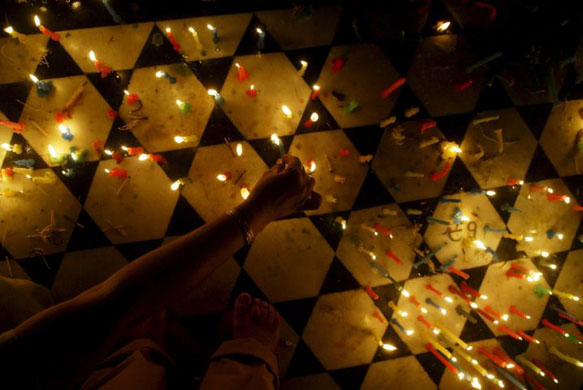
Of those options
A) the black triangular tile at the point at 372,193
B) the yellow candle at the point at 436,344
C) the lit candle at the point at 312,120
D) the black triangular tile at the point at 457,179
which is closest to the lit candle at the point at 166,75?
the lit candle at the point at 312,120

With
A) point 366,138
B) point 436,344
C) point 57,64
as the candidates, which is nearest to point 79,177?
point 57,64

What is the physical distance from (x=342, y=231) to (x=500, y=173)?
0.82 meters

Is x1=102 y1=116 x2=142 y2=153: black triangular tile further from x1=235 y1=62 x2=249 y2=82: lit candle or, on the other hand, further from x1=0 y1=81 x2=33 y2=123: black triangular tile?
x1=235 y1=62 x2=249 y2=82: lit candle

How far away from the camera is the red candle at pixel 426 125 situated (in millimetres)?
1458

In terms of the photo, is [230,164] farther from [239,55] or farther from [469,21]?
[469,21]

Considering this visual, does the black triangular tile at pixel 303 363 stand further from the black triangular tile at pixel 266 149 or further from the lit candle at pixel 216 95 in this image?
the lit candle at pixel 216 95

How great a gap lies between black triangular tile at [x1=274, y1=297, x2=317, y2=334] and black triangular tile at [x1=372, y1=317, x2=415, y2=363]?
376mm

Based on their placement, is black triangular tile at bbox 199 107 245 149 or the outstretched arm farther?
black triangular tile at bbox 199 107 245 149

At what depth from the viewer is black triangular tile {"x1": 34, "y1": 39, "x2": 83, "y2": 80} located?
141 cm

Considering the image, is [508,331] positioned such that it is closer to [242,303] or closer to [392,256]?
[392,256]

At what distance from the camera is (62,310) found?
735 mm

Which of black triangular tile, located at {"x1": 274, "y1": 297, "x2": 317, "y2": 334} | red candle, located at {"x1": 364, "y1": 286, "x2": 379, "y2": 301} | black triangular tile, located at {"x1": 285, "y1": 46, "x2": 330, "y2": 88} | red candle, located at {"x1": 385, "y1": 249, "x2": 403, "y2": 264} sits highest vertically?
black triangular tile, located at {"x1": 285, "y1": 46, "x2": 330, "y2": 88}

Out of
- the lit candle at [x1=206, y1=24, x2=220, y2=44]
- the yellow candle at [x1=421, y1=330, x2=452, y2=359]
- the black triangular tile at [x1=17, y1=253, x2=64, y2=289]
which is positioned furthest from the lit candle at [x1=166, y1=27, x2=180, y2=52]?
the yellow candle at [x1=421, y1=330, x2=452, y2=359]

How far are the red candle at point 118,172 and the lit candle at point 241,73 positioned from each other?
2.13ft
